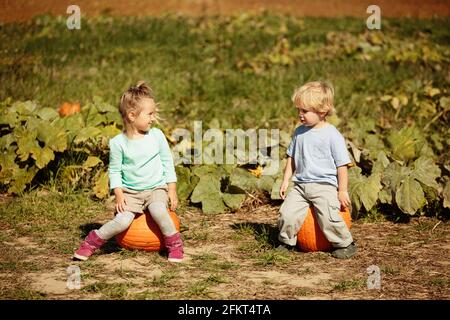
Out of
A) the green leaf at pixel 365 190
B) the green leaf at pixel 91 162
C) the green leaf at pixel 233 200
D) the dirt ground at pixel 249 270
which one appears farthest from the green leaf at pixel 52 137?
the green leaf at pixel 365 190

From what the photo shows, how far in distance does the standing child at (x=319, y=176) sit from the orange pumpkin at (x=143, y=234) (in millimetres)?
813

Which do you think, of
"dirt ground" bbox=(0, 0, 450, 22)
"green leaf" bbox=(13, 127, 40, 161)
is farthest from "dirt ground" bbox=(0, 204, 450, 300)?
"dirt ground" bbox=(0, 0, 450, 22)

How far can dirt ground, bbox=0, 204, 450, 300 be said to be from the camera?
4246 millimetres

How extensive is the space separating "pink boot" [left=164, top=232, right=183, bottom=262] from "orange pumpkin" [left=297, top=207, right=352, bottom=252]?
0.80m

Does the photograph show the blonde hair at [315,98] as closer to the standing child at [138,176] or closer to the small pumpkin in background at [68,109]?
the standing child at [138,176]

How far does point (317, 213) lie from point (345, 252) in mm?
313

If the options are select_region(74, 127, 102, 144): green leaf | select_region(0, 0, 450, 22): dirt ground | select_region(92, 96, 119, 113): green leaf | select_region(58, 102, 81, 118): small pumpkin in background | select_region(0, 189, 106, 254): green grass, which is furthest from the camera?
select_region(0, 0, 450, 22): dirt ground

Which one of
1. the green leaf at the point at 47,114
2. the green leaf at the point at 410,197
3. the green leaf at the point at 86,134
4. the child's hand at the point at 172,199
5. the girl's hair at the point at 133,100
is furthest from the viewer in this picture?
the green leaf at the point at 47,114

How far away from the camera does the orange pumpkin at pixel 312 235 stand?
16.3 feet

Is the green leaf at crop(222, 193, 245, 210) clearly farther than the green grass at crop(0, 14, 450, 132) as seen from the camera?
No

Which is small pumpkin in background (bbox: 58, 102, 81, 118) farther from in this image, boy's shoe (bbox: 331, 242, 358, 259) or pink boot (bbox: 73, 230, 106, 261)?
boy's shoe (bbox: 331, 242, 358, 259)

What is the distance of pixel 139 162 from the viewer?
4855 mm
